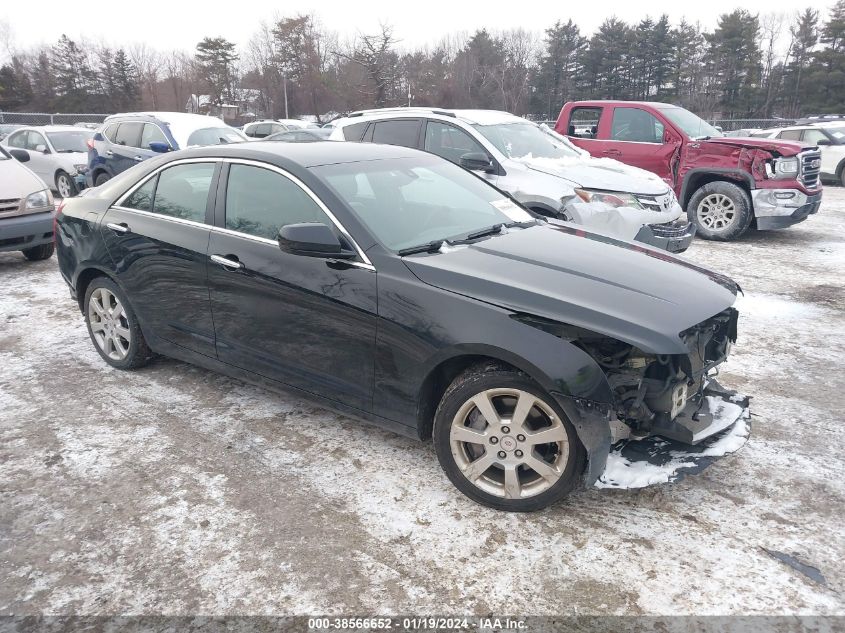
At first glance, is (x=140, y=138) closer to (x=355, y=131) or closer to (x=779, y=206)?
(x=355, y=131)

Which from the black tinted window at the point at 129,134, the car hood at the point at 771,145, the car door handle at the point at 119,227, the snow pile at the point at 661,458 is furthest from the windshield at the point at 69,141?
the snow pile at the point at 661,458

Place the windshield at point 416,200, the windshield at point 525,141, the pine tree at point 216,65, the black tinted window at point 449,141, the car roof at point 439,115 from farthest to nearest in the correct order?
the pine tree at point 216,65 → the car roof at point 439,115 → the windshield at point 525,141 → the black tinted window at point 449,141 → the windshield at point 416,200

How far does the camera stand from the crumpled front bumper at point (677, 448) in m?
2.85

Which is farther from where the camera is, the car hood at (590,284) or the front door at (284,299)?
the front door at (284,299)

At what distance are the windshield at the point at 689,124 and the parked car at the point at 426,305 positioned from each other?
6.78 meters

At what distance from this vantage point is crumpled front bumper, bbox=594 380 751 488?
2.85 m

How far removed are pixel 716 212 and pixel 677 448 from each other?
24.5ft

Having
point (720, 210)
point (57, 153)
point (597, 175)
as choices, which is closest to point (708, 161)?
point (720, 210)

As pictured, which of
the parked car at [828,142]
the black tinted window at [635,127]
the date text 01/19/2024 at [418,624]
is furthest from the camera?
the parked car at [828,142]

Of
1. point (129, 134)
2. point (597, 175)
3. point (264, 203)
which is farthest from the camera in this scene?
point (129, 134)

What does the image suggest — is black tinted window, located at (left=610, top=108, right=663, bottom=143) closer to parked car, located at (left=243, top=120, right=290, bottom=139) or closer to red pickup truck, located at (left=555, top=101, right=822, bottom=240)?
red pickup truck, located at (left=555, top=101, right=822, bottom=240)

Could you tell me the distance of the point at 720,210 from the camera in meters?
9.32

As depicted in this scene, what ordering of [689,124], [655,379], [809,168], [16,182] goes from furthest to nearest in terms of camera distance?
[689,124] < [809,168] < [16,182] < [655,379]

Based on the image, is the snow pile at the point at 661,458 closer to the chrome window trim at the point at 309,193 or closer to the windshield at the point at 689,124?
the chrome window trim at the point at 309,193
